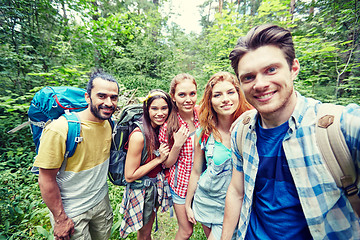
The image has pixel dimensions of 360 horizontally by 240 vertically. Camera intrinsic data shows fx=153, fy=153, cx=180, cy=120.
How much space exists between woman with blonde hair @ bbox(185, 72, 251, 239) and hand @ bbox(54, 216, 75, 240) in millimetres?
1325

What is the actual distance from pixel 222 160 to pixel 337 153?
3.17 ft

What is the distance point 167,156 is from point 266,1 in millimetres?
5876

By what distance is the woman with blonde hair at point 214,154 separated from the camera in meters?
1.64

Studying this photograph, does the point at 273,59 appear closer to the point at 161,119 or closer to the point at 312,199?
the point at 312,199

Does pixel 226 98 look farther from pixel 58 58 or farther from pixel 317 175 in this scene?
pixel 58 58

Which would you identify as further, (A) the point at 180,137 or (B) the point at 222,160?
(A) the point at 180,137

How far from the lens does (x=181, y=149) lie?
6.68ft

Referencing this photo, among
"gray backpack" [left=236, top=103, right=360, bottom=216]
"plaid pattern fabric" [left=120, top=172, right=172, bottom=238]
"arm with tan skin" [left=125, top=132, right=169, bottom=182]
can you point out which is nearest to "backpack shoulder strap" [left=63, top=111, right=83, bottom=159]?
"arm with tan skin" [left=125, top=132, right=169, bottom=182]

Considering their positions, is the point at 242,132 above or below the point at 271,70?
below

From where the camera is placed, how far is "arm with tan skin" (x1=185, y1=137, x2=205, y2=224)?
182cm

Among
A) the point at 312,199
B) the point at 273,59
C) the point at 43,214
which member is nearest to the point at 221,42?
the point at 273,59

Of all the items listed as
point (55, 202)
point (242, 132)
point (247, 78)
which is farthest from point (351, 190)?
point (55, 202)

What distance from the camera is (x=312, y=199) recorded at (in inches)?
34.1

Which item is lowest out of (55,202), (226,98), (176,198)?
(176,198)
